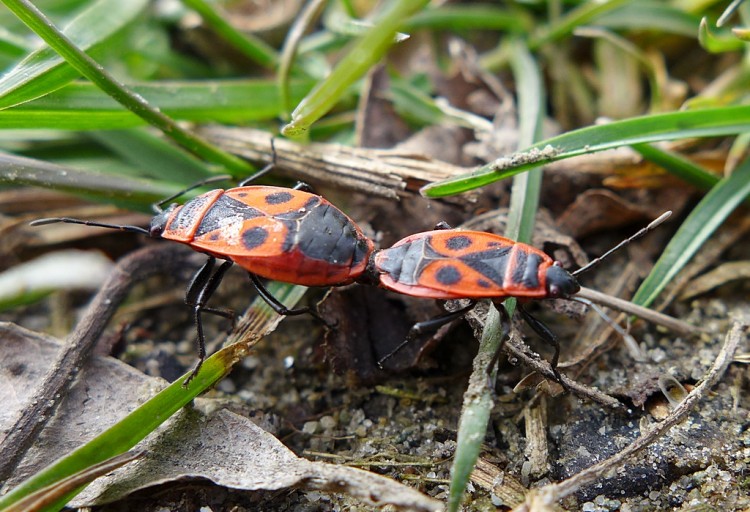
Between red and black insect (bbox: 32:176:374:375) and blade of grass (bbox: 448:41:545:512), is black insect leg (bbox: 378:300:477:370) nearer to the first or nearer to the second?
blade of grass (bbox: 448:41:545:512)

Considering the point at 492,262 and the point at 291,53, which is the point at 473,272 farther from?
the point at 291,53

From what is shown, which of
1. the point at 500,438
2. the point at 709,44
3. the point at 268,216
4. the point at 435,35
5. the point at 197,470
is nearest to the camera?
the point at 197,470

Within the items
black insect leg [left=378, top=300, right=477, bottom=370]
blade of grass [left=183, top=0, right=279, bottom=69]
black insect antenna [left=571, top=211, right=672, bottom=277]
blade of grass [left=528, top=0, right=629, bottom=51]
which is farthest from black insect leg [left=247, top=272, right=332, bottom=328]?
blade of grass [left=528, top=0, right=629, bottom=51]

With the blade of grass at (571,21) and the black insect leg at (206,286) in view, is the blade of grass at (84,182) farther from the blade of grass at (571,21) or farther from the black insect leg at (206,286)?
the blade of grass at (571,21)

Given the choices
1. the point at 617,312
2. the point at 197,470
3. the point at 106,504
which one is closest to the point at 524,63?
the point at 617,312

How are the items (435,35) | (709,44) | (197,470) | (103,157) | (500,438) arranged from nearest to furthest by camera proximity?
(197,470) → (500,438) → (709,44) → (103,157) → (435,35)

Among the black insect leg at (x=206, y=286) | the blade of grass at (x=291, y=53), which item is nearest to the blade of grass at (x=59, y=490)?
the black insect leg at (x=206, y=286)

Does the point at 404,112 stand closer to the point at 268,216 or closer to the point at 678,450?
the point at 268,216
